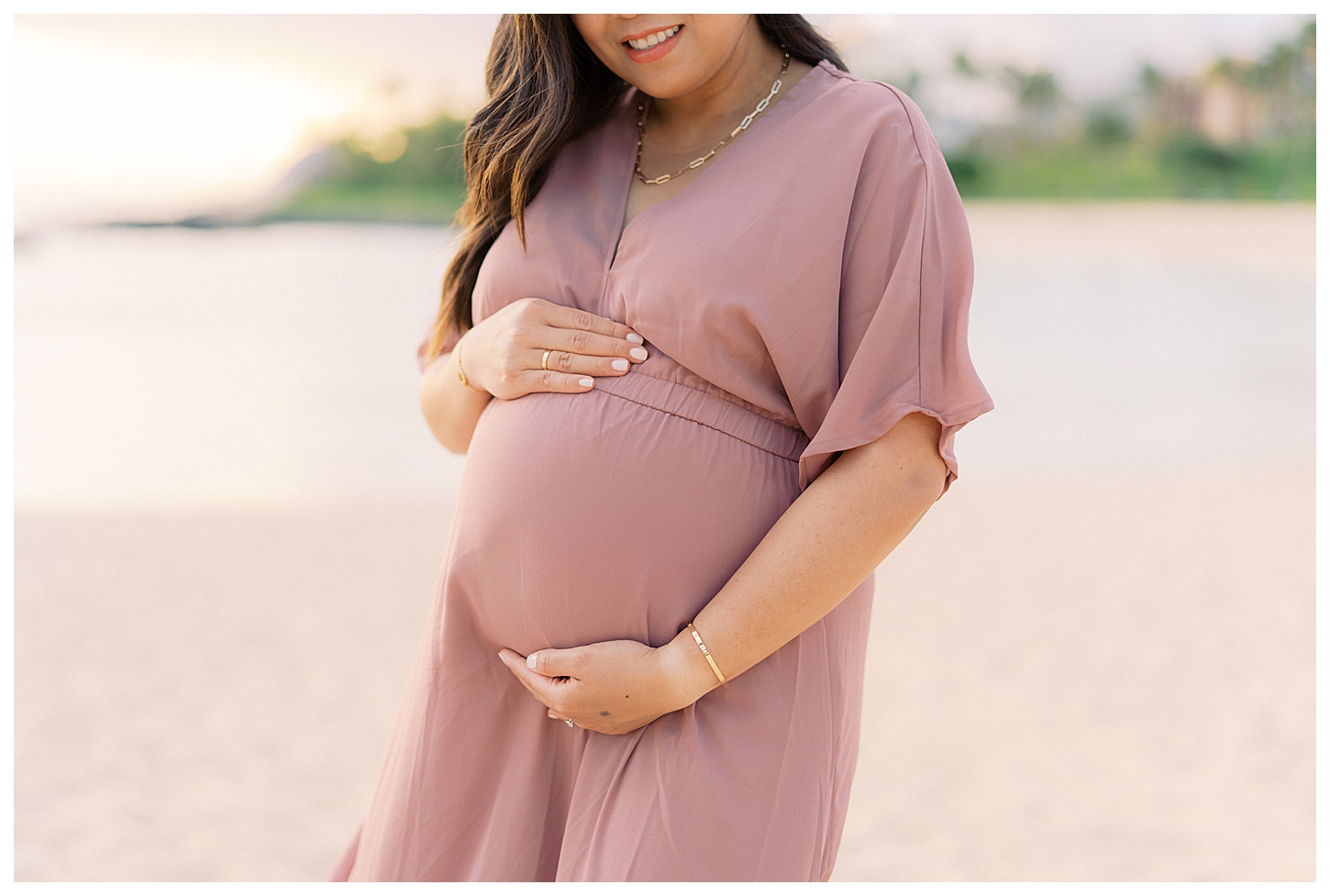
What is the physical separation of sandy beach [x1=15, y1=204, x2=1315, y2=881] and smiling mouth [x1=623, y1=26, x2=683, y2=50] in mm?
2515

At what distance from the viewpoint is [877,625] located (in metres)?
4.95

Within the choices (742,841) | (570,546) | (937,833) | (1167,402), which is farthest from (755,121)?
(1167,402)

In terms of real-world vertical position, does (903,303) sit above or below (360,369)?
above

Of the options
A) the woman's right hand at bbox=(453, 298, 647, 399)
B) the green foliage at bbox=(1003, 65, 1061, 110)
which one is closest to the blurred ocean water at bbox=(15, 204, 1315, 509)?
the woman's right hand at bbox=(453, 298, 647, 399)

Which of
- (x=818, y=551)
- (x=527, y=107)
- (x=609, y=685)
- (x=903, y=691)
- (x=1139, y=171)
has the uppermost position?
(x=1139, y=171)

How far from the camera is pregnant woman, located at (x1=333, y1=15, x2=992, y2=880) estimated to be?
1198 millimetres

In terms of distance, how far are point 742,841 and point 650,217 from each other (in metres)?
0.74

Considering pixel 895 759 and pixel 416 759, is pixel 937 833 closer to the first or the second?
pixel 895 759

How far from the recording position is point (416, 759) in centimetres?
141

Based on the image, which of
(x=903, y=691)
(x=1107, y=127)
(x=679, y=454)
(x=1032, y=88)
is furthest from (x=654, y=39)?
(x=1032, y=88)

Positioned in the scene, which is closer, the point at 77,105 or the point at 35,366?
the point at 35,366

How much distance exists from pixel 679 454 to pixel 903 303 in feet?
1.03

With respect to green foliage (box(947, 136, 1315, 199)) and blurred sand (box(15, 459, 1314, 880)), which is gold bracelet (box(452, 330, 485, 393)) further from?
green foliage (box(947, 136, 1315, 199))

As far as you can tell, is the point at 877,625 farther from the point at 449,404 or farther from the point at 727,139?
the point at 727,139
